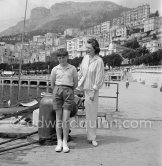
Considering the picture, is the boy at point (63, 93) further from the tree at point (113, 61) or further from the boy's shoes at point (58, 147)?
the tree at point (113, 61)

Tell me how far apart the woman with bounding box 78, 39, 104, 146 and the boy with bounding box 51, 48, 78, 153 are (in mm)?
239

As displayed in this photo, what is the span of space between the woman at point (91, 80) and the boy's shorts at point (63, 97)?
1.24 ft

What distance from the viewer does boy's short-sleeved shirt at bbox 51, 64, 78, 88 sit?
461cm

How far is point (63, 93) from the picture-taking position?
457cm

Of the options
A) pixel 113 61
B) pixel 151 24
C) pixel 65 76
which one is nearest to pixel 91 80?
pixel 65 76

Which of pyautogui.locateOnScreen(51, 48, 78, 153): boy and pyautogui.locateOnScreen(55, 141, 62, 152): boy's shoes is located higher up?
pyautogui.locateOnScreen(51, 48, 78, 153): boy

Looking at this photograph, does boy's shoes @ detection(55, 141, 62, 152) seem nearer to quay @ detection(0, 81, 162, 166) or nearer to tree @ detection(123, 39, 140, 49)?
quay @ detection(0, 81, 162, 166)

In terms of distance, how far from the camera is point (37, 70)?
122562mm

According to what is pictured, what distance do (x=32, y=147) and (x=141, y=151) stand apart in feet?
5.57

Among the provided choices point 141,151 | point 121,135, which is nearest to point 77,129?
point 121,135

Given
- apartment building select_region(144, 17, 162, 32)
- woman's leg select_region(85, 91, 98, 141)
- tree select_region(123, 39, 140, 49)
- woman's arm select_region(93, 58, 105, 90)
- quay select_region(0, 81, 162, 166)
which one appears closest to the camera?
quay select_region(0, 81, 162, 166)

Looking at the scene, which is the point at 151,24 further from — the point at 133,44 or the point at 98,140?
the point at 98,140

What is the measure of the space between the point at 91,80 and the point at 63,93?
1.84ft

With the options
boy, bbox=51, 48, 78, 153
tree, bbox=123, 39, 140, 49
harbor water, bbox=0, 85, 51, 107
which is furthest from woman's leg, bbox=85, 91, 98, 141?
tree, bbox=123, 39, 140, 49
